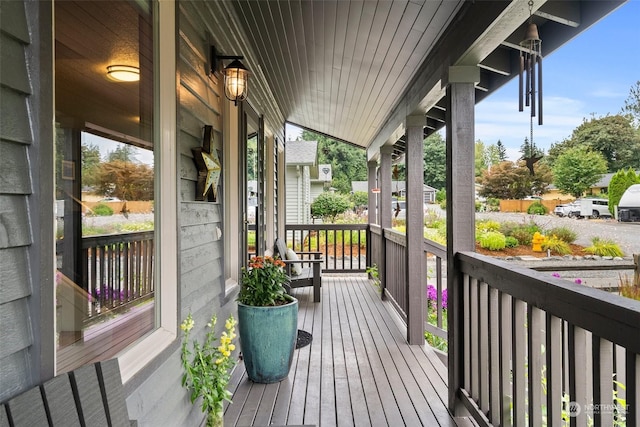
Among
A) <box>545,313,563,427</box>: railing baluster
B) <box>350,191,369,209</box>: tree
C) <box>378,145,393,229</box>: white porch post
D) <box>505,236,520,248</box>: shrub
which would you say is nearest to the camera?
<box>545,313,563,427</box>: railing baluster

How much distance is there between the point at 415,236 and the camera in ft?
12.7

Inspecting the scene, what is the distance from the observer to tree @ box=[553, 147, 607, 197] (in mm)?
1824

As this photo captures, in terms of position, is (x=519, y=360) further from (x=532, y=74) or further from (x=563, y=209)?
(x=532, y=74)

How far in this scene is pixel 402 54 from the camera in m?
3.27

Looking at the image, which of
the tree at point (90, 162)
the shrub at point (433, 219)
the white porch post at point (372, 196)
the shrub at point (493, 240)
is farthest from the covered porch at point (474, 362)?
the white porch post at point (372, 196)

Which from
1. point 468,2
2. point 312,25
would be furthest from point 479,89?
point 312,25

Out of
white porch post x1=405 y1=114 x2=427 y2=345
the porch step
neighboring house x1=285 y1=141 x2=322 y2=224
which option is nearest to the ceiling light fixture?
the porch step

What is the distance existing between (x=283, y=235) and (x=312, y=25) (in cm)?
419

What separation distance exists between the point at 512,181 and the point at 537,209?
0.98 ft

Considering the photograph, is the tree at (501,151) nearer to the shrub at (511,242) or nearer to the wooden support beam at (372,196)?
the shrub at (511,242)

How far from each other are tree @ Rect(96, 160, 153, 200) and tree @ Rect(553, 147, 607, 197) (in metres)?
1.97

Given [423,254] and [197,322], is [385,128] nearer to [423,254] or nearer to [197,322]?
[423,254]

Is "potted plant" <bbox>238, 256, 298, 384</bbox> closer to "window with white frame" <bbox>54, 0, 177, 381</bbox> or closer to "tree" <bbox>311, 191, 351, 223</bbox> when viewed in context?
"window with white frame" <bbox>54, 0, 177, 381</bbox>

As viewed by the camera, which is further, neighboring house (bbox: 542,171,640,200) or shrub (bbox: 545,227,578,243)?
shrub (bbox: 545,227,578,243)
